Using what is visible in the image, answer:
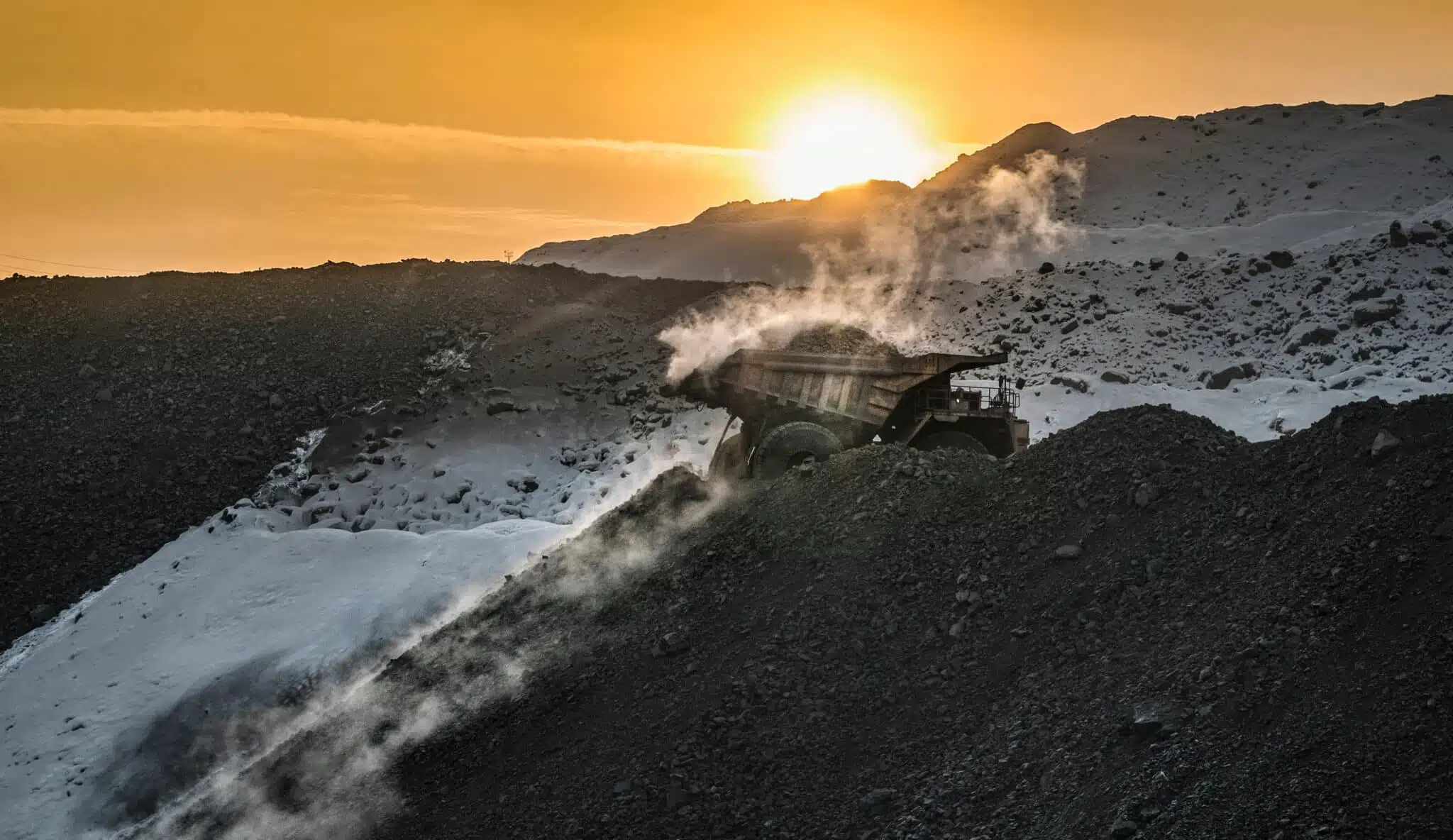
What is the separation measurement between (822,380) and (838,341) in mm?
12942

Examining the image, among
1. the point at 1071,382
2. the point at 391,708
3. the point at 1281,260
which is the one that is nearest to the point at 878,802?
the point at 391,708

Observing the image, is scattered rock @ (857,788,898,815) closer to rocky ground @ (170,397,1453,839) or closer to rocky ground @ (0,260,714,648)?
rocky ground @ (170,397,1453,839)

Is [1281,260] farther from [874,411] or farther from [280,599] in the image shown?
[280,599]

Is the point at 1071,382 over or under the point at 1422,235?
under

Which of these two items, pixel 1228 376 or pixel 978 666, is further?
pixel 1228 376

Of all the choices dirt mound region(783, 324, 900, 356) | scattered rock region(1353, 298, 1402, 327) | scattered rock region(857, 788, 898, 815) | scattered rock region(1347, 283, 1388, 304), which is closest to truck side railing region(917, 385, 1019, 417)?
scattered rock region(857, 788, 898, 815)

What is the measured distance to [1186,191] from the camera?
54844 mm

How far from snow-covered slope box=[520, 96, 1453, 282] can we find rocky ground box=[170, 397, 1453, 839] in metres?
33.4

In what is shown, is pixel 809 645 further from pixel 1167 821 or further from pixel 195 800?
pixel 195 800

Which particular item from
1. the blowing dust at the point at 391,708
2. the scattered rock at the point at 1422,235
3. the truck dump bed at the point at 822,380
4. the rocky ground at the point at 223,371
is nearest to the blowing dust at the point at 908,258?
the rocky ground at the point at 223,371

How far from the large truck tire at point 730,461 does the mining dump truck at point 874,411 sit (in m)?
0.30

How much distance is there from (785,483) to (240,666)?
928 cm

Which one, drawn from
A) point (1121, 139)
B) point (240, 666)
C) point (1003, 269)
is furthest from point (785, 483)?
point (1121, 139)

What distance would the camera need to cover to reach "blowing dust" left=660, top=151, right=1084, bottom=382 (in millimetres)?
36438
